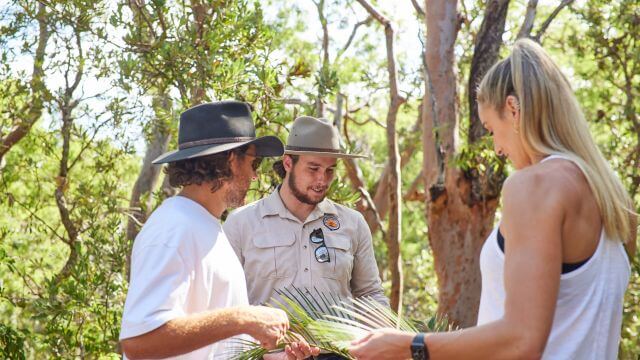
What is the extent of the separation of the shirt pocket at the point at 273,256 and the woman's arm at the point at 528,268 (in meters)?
2.26

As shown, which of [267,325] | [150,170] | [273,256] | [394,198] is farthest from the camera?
[150,170]

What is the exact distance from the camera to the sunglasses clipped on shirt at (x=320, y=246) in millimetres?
4430

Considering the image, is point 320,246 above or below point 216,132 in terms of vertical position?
below

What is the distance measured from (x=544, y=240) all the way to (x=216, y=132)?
4.58 feet

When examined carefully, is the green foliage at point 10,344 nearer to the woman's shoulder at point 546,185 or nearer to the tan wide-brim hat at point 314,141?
the tan wide-brim hat at point 314,141

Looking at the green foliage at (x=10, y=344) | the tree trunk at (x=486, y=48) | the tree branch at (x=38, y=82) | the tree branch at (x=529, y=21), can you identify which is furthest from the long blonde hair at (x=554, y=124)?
the tree branch at (x=529, y=21)

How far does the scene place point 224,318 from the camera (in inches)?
105

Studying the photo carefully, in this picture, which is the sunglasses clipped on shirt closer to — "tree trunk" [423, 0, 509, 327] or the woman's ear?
the woman's ear

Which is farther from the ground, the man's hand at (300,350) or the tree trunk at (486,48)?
the tree trunk at (486,48)

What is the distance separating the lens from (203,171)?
9.77 ft

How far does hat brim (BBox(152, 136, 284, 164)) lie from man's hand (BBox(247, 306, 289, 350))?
1.82 ft

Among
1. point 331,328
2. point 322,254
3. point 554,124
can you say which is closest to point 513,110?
point 554,124

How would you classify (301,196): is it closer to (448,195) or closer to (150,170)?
(448,195)

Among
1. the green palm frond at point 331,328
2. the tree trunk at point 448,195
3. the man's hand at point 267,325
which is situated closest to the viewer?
the man's hand at point 267,325
